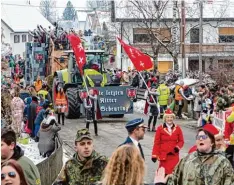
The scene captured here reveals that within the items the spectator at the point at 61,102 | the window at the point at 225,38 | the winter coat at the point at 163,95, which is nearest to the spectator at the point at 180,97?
the winter coat at the point at 163,95

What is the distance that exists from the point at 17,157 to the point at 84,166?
0.66 metres

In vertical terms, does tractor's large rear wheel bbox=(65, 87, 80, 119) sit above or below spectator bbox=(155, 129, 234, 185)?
below

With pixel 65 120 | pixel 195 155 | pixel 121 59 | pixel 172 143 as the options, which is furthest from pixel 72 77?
pixel 121 59

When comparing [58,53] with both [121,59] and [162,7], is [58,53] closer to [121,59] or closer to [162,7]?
[162,7]

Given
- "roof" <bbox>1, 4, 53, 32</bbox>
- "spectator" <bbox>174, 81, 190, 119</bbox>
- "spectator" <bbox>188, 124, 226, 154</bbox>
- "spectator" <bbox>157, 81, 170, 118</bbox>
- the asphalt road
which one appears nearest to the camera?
"spectator" <bbox>188, 124, 226, 154</bbox>

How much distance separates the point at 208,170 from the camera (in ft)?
21.8

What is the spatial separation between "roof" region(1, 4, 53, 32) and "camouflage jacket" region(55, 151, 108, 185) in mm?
68492

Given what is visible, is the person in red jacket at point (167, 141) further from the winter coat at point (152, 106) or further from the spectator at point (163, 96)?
the spectator at point (163, 96)

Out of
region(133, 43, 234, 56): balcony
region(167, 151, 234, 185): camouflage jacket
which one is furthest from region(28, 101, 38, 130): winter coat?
region(133, 43, 234, 56): balcony

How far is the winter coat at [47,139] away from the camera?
49.4ft

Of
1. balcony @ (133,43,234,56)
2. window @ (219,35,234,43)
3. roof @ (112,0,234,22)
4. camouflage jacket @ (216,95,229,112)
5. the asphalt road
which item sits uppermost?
roof @ (112,0,234,22)

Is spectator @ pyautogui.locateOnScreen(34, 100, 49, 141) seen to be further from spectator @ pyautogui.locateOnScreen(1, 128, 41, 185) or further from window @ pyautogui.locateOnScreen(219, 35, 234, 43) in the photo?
window @ pyautogui.locateOnScreen(219, 35, 234, 43)

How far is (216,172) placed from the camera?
21.8ft

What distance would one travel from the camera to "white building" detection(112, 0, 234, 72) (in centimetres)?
4446
